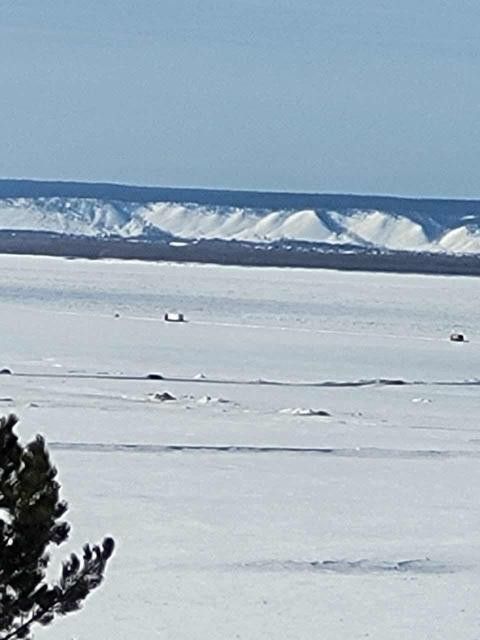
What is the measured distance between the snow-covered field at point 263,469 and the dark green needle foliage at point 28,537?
246 cm

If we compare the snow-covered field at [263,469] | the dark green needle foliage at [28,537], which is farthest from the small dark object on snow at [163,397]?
the dark green needle foliage at [28,537]

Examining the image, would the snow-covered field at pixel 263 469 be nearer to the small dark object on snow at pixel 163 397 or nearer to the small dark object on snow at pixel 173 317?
the small dark object on snow at pixel 163 397


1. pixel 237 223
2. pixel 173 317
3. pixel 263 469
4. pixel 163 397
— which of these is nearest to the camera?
pixel 263 469

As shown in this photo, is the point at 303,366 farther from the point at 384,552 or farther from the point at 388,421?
the point at 384,552

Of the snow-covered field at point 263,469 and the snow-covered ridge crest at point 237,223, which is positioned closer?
the snow-covered field at point 263,469

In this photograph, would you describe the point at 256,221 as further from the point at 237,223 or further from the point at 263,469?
the point at 263,469

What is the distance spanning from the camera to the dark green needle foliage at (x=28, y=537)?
5547mm

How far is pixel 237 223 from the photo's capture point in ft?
508

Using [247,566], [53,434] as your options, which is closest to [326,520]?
[247,566]

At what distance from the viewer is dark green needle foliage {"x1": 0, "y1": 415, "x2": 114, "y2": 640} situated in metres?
5.55

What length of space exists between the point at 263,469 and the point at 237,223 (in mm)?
141431

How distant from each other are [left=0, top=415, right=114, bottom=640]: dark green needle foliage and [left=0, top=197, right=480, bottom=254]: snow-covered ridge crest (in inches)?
4798

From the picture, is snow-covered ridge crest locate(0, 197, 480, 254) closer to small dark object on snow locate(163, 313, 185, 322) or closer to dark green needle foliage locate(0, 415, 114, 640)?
small dark object on snow locate(163, 313, 185, 322)

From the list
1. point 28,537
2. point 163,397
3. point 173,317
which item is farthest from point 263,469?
point 173,317
